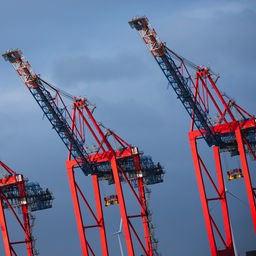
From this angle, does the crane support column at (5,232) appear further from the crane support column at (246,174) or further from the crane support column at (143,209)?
the crane support column at (246,174)

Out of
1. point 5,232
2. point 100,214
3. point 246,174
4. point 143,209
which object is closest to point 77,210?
point 100,214

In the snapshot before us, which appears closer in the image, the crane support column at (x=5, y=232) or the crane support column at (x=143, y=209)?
the crane support column at (x=5, y=232)

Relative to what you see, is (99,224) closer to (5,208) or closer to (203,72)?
(5,208)

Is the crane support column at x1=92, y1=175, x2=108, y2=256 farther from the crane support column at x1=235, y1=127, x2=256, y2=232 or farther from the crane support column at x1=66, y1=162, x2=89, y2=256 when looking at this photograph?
the crane support column at x1=235, y1=127, x2=256, y2=232

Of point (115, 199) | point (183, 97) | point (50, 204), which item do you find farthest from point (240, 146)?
point (50, 204)

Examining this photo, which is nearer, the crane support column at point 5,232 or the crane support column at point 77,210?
the crane support column at point 5,232

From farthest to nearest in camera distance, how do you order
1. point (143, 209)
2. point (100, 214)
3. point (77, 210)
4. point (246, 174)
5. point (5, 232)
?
1. point (77, 210)
2. point (100, 214)
3. point (143, 209)
4. point (5, 232)
5. point (246, 174)

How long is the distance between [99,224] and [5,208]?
10706 mm

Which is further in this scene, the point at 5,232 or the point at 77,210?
the point at 77,210

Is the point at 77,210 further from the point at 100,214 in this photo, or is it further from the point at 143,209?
the point at 143,209

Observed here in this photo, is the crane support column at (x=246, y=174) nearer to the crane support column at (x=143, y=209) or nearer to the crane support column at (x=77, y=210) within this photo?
the crane support column at (x=143, y=209)

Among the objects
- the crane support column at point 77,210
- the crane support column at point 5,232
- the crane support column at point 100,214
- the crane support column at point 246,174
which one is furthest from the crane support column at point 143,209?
the crane support column at point 5,232

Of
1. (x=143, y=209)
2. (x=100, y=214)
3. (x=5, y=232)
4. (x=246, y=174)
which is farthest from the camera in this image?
(x=100, y=214)

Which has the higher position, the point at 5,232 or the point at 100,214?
the point at 100,214
